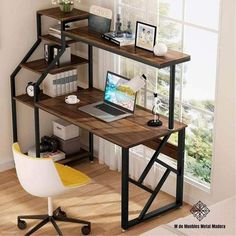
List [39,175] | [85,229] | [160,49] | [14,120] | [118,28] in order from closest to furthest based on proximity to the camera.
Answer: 1. [39,175]
2. [160,49]
3. [85,229]
4. [118,28]
5. [14,120]

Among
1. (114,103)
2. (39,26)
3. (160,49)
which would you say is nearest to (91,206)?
(114,103)

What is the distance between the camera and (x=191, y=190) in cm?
566

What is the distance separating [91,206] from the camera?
573cm

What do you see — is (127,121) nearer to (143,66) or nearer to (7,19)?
(143,66)

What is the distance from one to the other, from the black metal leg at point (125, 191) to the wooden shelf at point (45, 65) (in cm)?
133

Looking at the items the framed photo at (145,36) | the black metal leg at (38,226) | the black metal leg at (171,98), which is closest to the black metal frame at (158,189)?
the black metal leg at (171,98)

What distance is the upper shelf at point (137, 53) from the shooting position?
5109 millimetres

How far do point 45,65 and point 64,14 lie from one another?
1.63 feet

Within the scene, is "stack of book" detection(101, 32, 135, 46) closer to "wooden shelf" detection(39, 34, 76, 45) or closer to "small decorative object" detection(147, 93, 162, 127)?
"small decorative object" detection(147, 93, 162, 127)

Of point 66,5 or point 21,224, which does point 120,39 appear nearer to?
point 66,5

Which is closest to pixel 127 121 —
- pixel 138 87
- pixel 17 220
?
pixel 138 87

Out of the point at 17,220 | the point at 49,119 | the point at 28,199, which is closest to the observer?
the point at 17,220

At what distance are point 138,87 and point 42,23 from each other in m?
1.35

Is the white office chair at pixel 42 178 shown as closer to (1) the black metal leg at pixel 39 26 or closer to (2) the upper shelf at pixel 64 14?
(2) the upper shelf at pixel 64 14
